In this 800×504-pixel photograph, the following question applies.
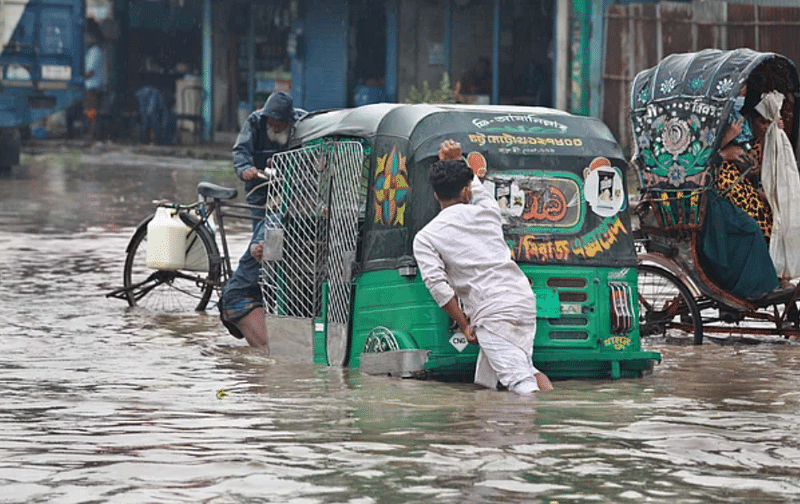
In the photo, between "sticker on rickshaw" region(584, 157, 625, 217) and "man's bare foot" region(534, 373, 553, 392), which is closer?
"man's bare foot" region(534, 373, 553, 392)

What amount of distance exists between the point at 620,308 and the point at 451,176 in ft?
4.03

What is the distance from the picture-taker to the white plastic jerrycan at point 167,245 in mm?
11758

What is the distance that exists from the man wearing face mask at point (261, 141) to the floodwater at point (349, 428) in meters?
1.07

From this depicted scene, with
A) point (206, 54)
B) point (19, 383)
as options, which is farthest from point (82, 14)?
point (19, 383)

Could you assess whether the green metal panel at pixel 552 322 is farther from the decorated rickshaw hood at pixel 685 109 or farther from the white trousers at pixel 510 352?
the decorated rickshaw hood at pixel 685 109

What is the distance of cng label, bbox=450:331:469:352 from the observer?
8023mm

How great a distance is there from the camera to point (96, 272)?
14.1 meters

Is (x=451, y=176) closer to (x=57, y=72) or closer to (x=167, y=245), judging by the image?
(x=167, y=245)

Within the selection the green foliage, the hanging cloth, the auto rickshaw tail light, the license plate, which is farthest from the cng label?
the green foliage

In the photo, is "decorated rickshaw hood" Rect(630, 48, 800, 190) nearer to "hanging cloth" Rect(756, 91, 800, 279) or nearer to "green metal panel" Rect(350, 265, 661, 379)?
"hanging cloth" Rect(756, 91, 800, 279)

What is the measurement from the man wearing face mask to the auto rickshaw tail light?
294 cm

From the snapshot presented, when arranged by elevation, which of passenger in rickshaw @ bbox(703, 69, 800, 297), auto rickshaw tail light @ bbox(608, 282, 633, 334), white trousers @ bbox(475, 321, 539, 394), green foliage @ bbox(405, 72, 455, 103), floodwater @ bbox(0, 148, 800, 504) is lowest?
floodwater @ bbox(0, 148, 800, 504)

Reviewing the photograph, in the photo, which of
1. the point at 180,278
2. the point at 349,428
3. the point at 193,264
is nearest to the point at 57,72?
the point at 180,278

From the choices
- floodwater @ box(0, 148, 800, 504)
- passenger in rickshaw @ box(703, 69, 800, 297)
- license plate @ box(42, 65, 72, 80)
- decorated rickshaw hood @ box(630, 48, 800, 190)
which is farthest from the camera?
license plate @ box(42, 65, 72, 80)
